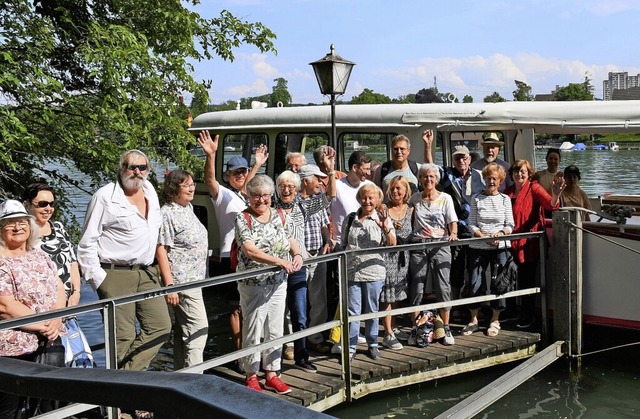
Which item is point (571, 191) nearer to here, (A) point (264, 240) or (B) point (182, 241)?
(A) point (264, 240)

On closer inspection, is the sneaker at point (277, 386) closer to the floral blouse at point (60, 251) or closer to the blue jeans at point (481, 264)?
the floral blouse at point (60, 251)

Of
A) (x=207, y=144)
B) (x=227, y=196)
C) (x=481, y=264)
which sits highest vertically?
(x=207, y=144)

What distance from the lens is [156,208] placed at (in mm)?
5379

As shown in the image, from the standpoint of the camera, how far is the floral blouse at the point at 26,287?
436 cm

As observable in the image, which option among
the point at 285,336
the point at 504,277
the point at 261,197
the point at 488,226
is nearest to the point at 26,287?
the point at 261,197

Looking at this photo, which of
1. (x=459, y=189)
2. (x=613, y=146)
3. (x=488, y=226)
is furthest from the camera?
(x=613, y=146)

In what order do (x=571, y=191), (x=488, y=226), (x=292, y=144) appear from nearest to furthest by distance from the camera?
(x=488, y=226) → (x=571, y=191) → (x=292, y=144)

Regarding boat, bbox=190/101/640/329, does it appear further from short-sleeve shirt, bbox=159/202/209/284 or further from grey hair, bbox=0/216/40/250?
grey hair, bbox=0/216/40/250

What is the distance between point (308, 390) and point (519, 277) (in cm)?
307

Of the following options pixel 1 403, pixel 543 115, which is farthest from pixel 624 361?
pixel 1 403

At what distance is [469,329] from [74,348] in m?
4.21

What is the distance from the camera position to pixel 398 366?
672cm

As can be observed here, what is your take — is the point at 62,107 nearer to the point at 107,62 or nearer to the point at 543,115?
the point at 107,62

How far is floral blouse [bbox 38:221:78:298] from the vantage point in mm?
4941
